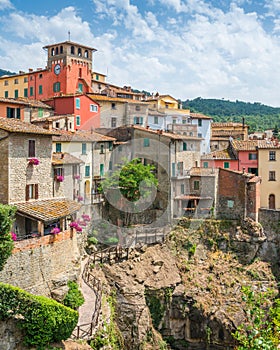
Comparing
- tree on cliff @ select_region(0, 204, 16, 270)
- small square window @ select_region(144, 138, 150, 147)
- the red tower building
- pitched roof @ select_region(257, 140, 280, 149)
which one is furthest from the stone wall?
pitched roof @ select_region(257, 140, 280, 149)

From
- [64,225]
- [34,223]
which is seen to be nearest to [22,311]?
[34,223]

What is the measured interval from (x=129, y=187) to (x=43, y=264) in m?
17.3

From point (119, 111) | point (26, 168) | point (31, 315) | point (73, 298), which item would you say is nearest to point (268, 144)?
point (119, 111)

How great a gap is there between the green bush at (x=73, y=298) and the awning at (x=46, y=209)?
168 inches

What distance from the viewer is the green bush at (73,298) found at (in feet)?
82.3

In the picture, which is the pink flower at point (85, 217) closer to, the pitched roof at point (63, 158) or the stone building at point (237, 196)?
the pitched roof at point (63, 158)

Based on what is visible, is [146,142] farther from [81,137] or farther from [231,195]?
[231,195]

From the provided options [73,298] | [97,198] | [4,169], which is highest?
[4,169]

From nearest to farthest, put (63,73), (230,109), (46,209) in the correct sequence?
(46,209), (63,73), (230,109)

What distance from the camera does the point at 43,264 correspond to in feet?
81.9

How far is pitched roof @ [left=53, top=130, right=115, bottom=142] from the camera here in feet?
128

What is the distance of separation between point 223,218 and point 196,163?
738 cm

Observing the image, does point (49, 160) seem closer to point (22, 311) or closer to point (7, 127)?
point (7, 127)

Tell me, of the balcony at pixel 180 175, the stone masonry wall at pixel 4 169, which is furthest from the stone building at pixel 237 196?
the stone masonry wall at pixel 4 169
